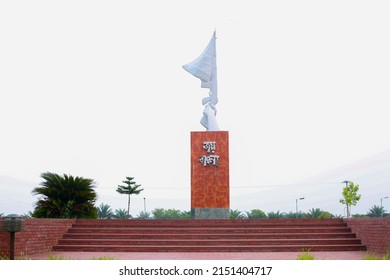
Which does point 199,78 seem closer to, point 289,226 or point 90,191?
point 90,191

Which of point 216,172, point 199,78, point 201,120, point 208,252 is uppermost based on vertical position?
point 199,78

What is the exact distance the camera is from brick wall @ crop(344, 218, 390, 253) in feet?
36.8

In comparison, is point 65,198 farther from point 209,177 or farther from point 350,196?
point 350,196

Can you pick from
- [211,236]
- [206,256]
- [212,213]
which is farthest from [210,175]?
[206,256]

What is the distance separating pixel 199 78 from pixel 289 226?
8830 millimetres

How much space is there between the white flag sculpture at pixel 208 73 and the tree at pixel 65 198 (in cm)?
563

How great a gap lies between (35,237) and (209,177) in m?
9.00

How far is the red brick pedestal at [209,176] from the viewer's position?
19.7 m

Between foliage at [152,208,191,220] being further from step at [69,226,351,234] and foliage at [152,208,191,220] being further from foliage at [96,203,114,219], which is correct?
step at [69,226,351,234]

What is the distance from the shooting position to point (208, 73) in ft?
69.5

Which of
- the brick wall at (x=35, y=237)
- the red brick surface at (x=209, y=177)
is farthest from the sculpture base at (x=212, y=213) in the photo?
the brick wall at (x=35, y=237)

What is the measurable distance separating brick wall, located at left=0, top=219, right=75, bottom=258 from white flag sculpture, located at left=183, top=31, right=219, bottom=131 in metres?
8.78

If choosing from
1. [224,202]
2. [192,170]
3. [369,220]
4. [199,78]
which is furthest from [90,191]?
[369,220]
